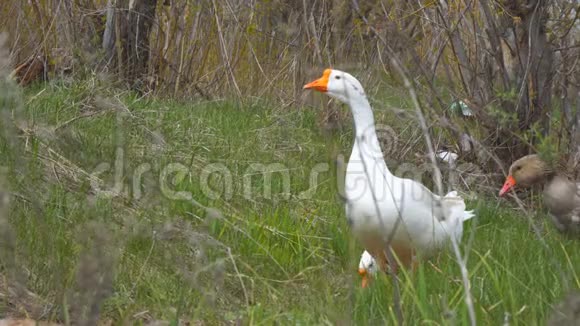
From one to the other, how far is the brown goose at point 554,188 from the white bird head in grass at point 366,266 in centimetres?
82

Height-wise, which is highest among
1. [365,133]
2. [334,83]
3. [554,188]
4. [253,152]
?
[334,83]

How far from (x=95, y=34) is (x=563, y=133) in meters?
3.82

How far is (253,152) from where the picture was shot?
191 inches

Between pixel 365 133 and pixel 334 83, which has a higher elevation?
pixel 334 83

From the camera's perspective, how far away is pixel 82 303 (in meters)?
1.52

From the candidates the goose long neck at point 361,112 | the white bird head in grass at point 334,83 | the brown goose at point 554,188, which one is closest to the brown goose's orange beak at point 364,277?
the goose long neck at point 361,112

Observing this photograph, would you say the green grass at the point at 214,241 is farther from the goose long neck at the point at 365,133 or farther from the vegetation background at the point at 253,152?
the goose long neck at the point at 365,133

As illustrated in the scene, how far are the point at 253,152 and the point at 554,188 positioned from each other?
5.42ft

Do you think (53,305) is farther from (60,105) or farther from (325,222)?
(60,105)

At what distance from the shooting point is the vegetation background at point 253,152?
7.40ft

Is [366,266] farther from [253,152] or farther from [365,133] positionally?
[253,152]

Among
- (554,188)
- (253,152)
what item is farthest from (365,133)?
(253,152)

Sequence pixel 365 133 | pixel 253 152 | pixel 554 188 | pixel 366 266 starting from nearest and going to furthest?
pixel 366 266 < pixel 365 133 < pixel 554 188 < pixel 253 152

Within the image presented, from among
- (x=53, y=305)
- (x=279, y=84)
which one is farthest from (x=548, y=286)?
(x=279, y=84)
